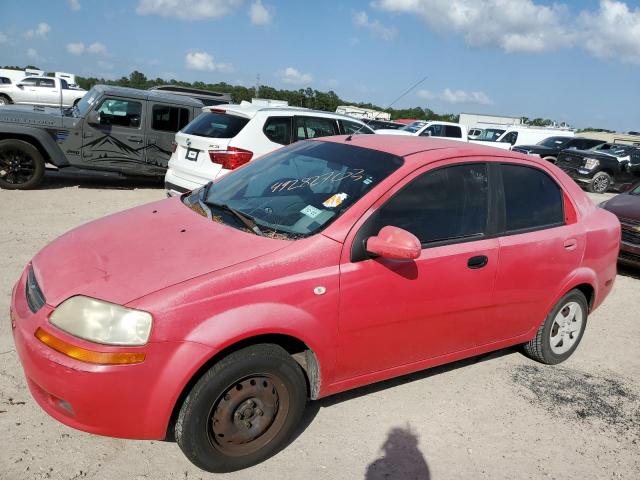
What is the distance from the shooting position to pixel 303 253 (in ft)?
8.93

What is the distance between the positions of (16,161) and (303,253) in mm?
7776

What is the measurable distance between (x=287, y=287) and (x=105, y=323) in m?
0.85

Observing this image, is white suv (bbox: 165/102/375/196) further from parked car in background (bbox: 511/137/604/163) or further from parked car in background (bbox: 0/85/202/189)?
parked car in background (bbox: 511/137/604/163)

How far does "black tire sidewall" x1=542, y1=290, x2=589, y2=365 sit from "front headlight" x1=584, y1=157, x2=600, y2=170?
516 inches

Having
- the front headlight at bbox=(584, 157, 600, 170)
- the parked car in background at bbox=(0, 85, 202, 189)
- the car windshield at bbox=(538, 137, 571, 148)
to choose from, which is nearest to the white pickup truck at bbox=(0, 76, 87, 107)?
the parked car in background at bbox=(0, 85, 202, 189)

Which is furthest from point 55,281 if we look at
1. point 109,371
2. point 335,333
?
point 335,333

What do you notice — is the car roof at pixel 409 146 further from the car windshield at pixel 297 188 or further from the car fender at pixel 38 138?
the car fender at pixel 38 138

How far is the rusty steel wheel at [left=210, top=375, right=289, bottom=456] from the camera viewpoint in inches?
102

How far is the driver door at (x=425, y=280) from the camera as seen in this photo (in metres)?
2.88

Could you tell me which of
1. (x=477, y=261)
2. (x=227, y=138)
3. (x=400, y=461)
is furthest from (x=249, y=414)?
(x=227, y=138)

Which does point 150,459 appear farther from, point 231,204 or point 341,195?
point 341,195

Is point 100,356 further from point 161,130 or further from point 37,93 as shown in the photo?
point 37,93

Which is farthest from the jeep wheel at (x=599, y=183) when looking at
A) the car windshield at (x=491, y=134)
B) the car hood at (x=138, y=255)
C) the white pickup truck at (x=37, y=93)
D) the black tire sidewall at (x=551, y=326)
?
the white pickup truck at (x=37, y=93)

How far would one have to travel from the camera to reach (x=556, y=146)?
67.8ft
